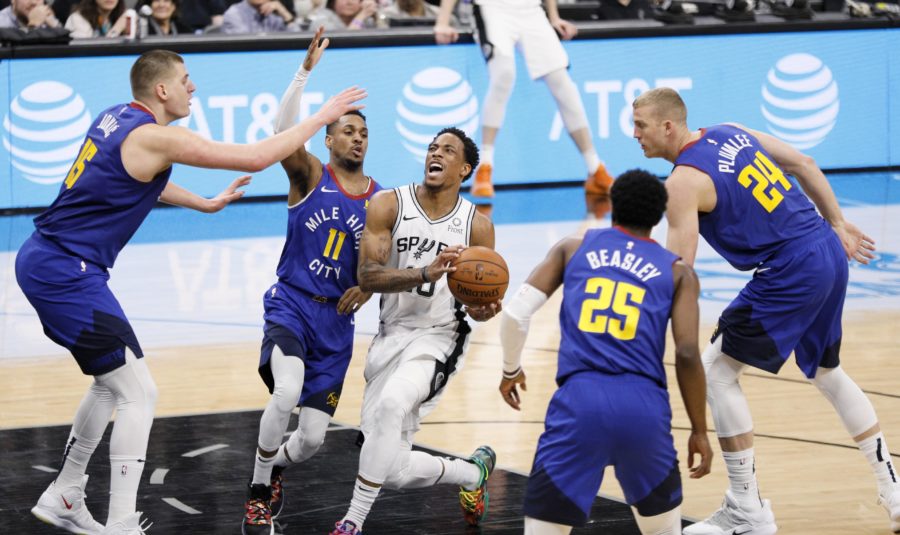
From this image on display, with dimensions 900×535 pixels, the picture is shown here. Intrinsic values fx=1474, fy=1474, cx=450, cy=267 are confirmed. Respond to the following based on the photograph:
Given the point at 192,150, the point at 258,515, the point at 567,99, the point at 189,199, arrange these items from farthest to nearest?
the point at 567,99, the point at 189,199, the point at 258,515, the point at 192,150

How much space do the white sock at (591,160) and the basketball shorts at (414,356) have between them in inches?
333

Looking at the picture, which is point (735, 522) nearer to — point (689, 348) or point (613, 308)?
point (689, 348)

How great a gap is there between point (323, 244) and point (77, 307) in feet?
3.93

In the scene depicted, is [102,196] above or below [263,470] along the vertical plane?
above

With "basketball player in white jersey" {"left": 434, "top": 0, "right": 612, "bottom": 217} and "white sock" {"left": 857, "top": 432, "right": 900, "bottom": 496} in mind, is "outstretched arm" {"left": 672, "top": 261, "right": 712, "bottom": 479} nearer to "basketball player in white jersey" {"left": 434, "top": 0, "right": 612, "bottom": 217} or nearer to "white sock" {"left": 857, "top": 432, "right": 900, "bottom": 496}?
"white sock" {"left": 857, "top": 432, "right": 900, "bottom": 496}

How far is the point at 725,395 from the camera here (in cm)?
607

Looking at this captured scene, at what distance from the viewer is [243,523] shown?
599cm

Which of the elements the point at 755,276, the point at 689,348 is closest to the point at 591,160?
the point at 755,276

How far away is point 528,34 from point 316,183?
808 centimetres

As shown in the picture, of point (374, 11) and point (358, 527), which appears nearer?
point (358, 527)

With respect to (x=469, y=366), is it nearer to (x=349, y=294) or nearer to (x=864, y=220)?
(x=349, y=294)

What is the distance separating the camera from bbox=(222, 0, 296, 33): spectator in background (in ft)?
48.7

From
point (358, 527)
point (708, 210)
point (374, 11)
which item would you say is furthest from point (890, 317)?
point (374, 11)

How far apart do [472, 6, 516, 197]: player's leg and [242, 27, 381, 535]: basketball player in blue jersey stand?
7529mm
